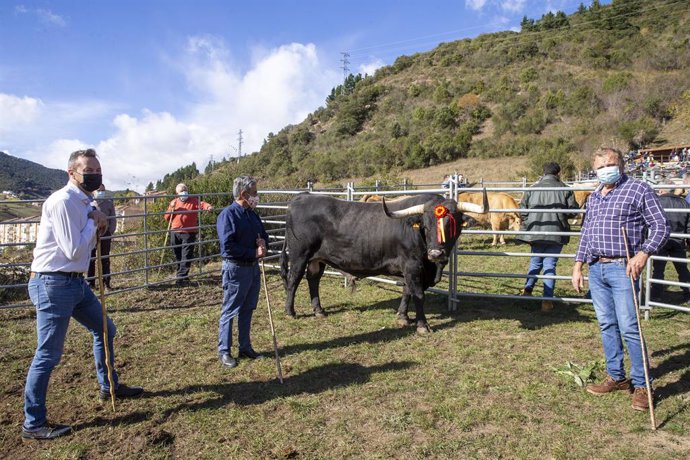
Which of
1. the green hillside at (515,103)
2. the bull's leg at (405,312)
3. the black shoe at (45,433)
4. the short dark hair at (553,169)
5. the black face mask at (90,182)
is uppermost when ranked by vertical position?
the green hillside at (515,103)

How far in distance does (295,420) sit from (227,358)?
142cm

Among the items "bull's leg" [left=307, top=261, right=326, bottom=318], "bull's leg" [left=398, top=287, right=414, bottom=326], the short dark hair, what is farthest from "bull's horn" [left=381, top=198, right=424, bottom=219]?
the short dark hair

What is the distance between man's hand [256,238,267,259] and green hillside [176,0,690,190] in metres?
22.8

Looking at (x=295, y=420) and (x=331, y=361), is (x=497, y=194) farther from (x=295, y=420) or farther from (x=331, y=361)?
(x=295, y=420)

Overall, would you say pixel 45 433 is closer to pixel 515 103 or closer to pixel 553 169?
pixel 553 169

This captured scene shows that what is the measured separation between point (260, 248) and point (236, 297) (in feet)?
1.94

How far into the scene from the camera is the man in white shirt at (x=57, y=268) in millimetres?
3469

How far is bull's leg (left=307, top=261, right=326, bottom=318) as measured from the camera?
708 cm

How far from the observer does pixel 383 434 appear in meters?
3.73

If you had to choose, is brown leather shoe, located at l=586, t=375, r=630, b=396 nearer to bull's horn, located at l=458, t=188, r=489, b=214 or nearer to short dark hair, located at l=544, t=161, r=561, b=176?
bull's horn, located at l=458, t=188, r=489, b=214

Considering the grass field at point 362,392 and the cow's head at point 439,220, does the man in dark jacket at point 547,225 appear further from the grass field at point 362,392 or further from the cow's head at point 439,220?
the cow's head at point 439,220

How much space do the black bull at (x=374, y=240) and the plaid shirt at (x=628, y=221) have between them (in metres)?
2.11

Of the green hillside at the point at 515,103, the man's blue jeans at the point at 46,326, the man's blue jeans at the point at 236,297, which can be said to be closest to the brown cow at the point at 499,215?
the man's blue jeans at the point at 236,297

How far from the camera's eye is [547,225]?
6.97 metres
